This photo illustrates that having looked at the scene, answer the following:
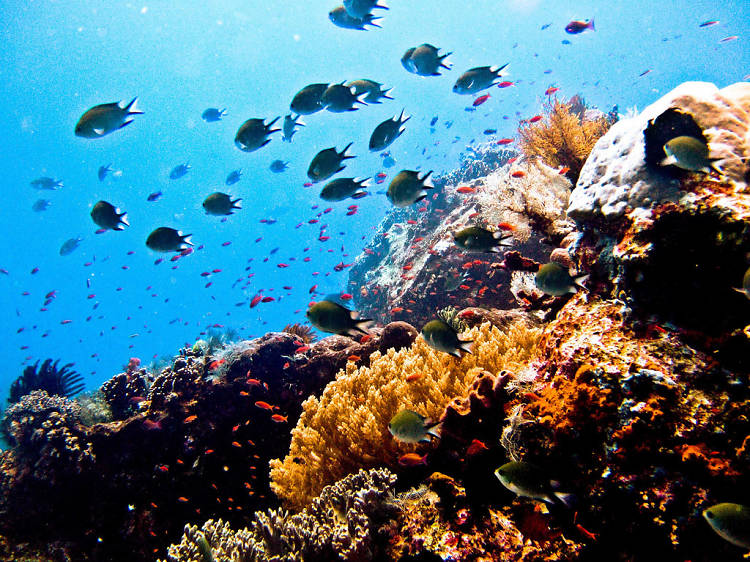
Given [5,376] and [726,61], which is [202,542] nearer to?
[5,376]

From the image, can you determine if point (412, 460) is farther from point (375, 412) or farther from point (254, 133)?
point (254, 133)

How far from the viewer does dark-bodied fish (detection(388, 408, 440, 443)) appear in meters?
2.59

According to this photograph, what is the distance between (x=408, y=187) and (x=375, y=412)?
2709 mm

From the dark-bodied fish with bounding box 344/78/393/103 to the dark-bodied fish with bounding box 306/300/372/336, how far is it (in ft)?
13.4

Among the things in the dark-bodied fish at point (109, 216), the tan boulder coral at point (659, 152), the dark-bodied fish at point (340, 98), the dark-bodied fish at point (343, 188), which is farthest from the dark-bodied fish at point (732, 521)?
the dark-bodied fish at point (109, 216)

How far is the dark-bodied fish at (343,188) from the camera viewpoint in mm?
4480

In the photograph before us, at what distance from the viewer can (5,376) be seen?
79.6 meters

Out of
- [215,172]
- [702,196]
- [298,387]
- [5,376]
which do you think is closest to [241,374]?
[298,387]

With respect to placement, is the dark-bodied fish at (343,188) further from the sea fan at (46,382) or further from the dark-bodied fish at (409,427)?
the sea fan at (46,382)

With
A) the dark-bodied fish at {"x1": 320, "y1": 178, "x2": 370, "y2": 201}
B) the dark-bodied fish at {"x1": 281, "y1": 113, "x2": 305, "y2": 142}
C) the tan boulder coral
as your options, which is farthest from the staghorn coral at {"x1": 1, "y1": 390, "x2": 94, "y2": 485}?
the tan boulder coral

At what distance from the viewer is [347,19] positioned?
5980 millimetres

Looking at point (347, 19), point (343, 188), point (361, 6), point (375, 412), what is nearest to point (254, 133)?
point (343, 188)

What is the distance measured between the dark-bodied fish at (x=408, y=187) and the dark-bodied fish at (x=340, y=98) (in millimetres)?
1966

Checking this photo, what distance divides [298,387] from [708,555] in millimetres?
5671
